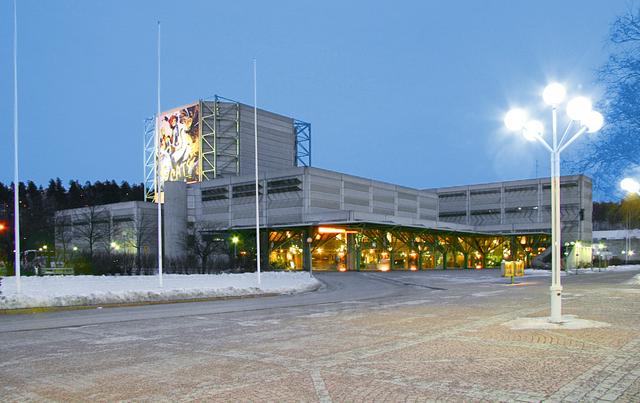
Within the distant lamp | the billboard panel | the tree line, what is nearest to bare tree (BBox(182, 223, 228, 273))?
the tree line

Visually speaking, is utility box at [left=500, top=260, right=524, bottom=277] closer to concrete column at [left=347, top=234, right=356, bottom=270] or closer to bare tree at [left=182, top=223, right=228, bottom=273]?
concrete column at [left=347, top=234, right=356, bottom=270]

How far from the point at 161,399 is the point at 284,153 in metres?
91.9

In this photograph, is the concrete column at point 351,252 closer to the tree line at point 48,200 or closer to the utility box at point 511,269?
the utility box at point 511,269

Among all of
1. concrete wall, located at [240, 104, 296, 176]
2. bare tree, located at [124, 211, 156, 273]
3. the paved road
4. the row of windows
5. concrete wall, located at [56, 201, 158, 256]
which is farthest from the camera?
concrete wall, located at [240, 104, 296, 176]

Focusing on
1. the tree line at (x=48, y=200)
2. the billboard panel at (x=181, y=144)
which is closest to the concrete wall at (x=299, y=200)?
the billboard panel at (x=181, y=144)

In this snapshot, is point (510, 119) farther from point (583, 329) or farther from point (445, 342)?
point (445, 342)

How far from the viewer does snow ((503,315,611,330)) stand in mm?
13474

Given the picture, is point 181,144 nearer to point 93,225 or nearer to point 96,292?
point 93,225

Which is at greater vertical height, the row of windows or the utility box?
the row of windows

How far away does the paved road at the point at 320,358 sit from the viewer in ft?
24.7

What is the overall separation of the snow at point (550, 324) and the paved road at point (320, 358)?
346 mm

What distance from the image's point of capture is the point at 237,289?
90.2 ft

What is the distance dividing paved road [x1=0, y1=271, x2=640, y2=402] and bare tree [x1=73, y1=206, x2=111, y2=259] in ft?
229

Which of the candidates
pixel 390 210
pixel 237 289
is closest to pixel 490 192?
pixel 390 210
